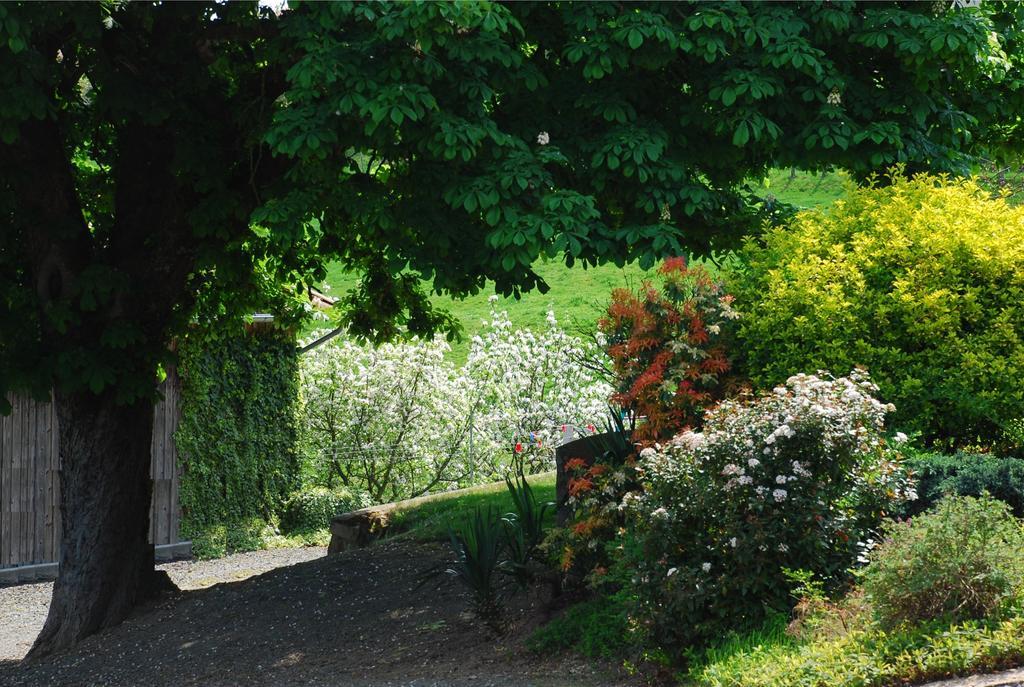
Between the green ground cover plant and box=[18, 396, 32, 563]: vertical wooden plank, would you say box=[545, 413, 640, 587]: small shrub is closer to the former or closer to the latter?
the green ground cover plant

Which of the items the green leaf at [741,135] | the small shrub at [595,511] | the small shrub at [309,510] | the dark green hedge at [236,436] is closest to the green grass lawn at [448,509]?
the small shrub at [595,511]

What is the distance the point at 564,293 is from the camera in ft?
108

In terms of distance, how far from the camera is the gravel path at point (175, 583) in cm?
1075

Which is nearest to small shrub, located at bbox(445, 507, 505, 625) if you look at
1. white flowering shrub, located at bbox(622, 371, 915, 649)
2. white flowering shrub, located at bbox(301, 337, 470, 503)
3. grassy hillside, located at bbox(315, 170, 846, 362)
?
white flowering shrub, located at bbox(622, 371, 915, 649)

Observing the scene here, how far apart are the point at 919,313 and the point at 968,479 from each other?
4.39 feet

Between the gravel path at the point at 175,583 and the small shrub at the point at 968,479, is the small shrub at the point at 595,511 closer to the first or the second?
the small shrub at the point at 968,479

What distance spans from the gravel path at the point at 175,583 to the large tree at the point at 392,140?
5.36ft

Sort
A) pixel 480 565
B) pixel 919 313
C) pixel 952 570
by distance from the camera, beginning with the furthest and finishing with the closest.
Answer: pixel 480 565
pixel 919 313
pixel 952 570

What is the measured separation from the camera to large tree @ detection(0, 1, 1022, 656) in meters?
6.62

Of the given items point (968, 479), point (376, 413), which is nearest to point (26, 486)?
point (376, 413)

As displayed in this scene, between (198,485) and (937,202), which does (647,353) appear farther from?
(198,485)

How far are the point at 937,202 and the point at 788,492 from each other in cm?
293

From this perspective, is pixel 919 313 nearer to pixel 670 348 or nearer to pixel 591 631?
pixel 670 348

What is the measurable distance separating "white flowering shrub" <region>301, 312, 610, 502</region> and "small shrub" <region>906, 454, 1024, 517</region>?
11611 mm
